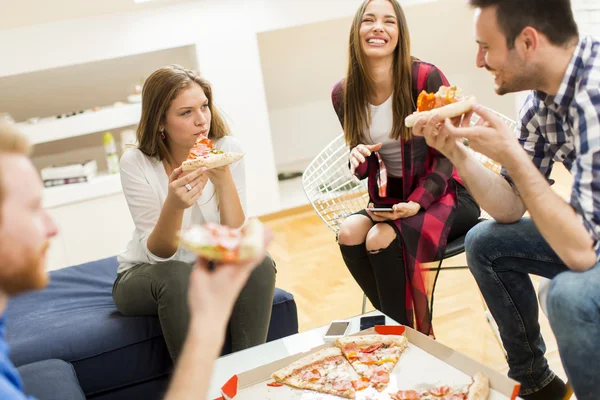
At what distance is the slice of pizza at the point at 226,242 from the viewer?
1.13 meters

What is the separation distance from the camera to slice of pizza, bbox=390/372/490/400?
1.45m

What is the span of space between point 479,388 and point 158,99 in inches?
57.7

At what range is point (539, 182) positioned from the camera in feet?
5.14

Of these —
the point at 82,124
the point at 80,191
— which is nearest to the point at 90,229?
the point at 80,191

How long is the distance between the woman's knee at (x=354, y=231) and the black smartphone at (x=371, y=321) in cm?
49

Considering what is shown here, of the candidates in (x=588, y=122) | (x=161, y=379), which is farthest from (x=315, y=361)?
(x=588, y=122)

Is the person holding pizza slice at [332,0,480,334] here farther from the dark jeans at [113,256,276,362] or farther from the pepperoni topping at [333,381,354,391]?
the pepperoni topping at [333,381,354,391]

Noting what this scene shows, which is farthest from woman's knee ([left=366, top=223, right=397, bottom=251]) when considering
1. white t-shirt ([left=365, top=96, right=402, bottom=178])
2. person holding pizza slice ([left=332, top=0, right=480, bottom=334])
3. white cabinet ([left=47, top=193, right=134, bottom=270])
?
white cabinet ([left=47, top=193, right=134, bottom=270])

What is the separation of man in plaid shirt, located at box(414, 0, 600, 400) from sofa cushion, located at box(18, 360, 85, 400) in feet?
3.95

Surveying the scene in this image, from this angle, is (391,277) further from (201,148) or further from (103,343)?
(103,343)

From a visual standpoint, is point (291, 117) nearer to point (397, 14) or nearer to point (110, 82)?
point (110, 82)

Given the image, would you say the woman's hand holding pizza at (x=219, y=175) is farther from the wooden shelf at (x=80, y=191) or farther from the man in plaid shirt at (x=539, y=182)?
the wooden shelf at (x=80, y=191)

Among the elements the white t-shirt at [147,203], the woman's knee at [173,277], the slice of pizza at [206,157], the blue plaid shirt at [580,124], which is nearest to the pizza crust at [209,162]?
the slice of pizza at [206,157]

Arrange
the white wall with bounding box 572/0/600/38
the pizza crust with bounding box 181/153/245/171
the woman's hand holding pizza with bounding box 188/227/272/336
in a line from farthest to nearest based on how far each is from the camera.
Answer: the white wall with bounding box 572/0/600/38 → the pizza crust with bounding box 181/153/245/171 → the woman's hand holding pizza with bounding box 188/227/272/336
